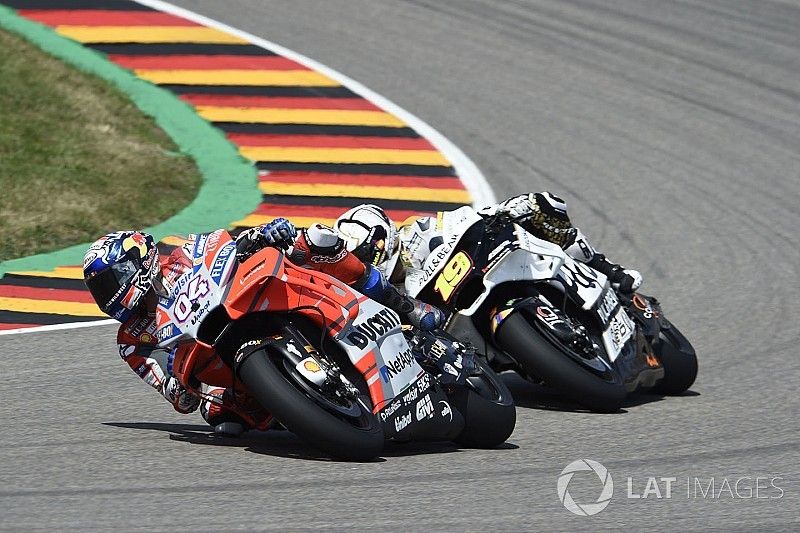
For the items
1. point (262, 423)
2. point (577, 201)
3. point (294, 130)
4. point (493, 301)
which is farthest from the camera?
point (294, 130)

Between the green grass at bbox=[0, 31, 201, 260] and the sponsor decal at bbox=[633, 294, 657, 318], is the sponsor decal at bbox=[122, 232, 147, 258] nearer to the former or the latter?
the sponsor decal at bbox=[633, 294, 657, 318]

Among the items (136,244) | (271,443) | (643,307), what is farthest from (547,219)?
(136,244)

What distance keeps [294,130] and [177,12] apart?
10.6 feet

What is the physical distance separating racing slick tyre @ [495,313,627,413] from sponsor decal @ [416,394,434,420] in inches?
38.7

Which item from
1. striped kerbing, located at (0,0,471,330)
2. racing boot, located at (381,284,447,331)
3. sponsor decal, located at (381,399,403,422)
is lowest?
striped kerbing, located at (0,0,471,330)

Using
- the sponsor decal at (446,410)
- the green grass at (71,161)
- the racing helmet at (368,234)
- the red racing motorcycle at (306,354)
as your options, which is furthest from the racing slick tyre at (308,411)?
the green grass at (71,161)

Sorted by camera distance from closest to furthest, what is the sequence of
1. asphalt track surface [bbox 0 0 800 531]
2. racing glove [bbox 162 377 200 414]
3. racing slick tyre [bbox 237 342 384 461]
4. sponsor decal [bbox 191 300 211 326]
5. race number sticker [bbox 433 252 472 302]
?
asphalt track surface [bbox 0 0 800 531], racing slick tyre [bbox 237 342 384 461], sponsor decal [bbox 191 300 211 326], racing glove [bbox 162 377 200 414], race number sticker [bbox 433 252 472 302]

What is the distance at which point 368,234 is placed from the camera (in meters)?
6.79

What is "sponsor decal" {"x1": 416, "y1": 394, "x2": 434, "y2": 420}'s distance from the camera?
→ 6.27 meters

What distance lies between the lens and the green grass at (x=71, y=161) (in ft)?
36.9

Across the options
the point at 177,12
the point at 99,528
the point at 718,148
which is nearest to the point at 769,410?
the point at 99,528

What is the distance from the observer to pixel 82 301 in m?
9.48

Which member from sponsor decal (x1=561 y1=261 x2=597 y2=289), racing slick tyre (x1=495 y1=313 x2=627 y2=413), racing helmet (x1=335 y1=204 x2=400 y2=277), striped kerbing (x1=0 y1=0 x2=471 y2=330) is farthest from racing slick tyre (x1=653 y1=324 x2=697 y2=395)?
striped kerbing (x1=0 y1=0 x2=471 y2=330)

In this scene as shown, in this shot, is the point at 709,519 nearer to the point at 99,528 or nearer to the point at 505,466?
the point at 505,466
